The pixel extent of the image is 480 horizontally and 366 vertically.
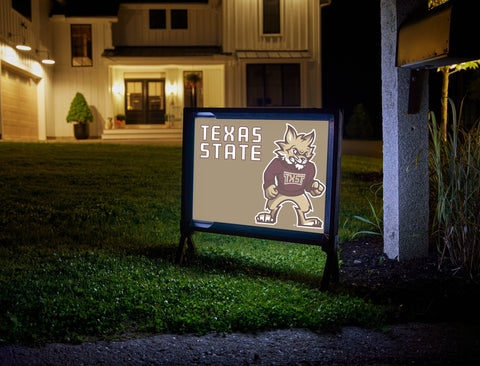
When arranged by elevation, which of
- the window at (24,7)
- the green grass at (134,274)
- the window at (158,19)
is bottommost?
the green grass at (134,274)

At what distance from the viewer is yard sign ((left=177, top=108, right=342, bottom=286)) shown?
151 inches

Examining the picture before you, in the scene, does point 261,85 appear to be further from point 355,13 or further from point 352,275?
point 352,275

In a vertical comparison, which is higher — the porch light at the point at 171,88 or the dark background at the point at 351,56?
the dark background at the point at 351,56

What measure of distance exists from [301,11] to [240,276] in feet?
75.0

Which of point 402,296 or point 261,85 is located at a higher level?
point 261,85

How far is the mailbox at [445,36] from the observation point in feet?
11.7

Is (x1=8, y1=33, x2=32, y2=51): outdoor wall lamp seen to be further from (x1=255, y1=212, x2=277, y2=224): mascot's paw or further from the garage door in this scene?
(x1=255, y1=212, x2=277, y2=224): mascot's paw

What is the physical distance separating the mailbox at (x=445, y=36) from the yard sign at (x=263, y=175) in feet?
2.79

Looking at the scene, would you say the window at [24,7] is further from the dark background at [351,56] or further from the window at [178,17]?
the dark background at [351,56]

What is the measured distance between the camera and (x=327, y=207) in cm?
382

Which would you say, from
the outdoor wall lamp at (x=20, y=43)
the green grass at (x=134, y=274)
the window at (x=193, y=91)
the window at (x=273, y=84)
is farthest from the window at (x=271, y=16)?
the green grass at (x=134, y=274)

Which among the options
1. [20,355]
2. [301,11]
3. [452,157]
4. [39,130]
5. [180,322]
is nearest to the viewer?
[20,355]

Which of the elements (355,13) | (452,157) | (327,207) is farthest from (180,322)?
(355,13)

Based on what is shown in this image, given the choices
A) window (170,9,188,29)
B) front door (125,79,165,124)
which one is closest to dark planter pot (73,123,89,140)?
front door (125,79,165,124)
